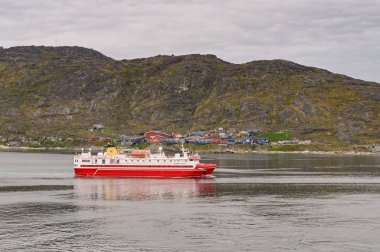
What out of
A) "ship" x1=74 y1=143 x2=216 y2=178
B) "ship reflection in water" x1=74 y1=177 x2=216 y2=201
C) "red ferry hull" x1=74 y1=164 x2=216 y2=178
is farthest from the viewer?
"ship" x1=74 y1=143 x2=216 y2=178

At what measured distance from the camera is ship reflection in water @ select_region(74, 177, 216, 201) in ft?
406

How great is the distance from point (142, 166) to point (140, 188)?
91.4ft

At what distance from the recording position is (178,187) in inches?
5556

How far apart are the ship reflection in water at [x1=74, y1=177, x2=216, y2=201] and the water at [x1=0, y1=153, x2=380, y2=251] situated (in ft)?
0.71

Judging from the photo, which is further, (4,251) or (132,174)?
(132,174)

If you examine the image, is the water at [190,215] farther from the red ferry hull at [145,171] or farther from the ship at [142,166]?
the ship at [142,166]

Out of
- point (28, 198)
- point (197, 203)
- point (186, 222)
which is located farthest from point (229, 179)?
point (186, 222)

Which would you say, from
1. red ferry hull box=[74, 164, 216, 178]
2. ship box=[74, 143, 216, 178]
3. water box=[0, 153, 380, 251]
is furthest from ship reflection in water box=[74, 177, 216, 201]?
ship box=[74, 143, 216, 178]

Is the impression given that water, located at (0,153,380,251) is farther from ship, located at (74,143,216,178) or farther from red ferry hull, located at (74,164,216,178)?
ship, located at (74,143,216,178)

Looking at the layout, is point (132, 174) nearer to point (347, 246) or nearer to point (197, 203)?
point (197, 203)

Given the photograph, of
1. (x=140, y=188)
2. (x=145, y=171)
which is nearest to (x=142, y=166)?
(x=145, y=171)

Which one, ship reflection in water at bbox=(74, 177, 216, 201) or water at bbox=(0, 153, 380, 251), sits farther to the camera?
ship reflection in water at bbox=(74, 177, 216, 201)

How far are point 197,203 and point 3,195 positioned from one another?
4162 cm

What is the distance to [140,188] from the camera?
138625 millimetres
